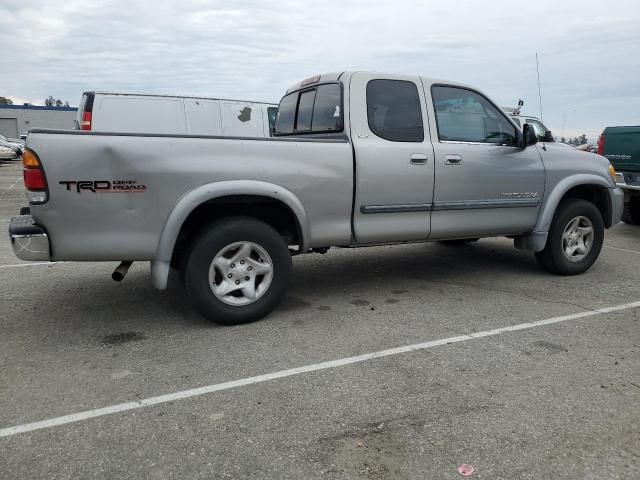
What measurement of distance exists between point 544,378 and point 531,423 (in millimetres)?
608

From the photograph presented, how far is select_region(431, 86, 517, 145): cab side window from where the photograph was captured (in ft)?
16.5

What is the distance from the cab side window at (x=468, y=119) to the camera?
5039mm

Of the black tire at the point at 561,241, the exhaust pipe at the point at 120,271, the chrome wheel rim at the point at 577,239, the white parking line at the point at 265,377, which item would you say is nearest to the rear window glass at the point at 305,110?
the exhaust pipe at the point at 120,271

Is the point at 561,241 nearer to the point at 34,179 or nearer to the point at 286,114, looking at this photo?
the point at 286,114

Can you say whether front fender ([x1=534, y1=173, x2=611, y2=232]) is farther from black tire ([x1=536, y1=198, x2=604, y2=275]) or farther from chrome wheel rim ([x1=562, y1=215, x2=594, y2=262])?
chrome wheel rim ([x1=562, y1=215, x2=594, y2=262])

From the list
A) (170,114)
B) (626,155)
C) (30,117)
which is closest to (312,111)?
(170,114)

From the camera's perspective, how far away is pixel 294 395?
3.14 metres

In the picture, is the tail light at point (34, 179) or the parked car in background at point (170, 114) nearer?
the tail light at point (34, 179)

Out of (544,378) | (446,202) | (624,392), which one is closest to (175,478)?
(544,378)

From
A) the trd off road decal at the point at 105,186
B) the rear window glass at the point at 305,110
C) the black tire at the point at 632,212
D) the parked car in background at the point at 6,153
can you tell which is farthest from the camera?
the parked car in background at the point at 6,153

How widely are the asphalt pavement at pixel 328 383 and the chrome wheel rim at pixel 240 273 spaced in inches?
10.3

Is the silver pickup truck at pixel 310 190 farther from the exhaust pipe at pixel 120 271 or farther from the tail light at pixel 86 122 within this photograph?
the tail light at pixel 86 122

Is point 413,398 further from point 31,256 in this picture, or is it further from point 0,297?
point 0,297

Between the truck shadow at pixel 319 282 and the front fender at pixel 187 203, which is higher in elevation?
the front fender at pixel 187 203
